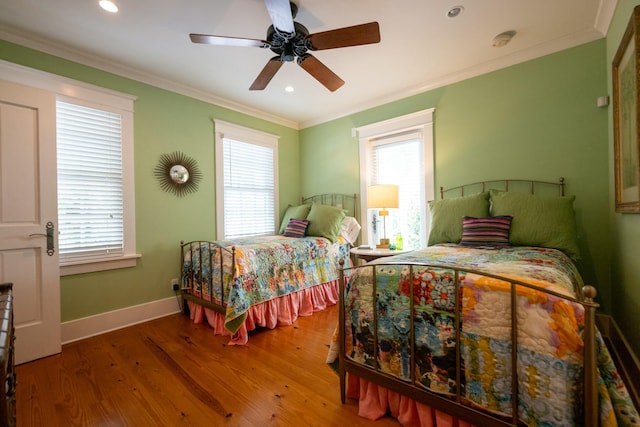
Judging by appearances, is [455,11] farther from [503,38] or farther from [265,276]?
[265,276]

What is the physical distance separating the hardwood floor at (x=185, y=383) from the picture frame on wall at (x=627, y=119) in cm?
198

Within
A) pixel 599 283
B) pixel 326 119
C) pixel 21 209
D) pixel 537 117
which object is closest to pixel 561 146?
pixel 537 117

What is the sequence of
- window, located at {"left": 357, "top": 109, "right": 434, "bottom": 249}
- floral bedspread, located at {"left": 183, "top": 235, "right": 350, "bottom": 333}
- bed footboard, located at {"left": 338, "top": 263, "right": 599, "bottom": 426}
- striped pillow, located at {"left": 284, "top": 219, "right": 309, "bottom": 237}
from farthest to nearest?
striped pillow, located at {"left": 284, "top": 219, "right": 309, "bottom": 237} < window, located at {"left": 357, "top": 109, "right": 434, "bottom": 249} < floral bedspread, located at {"left": 183, "top": 235, "right": 350, "bottom": 333} < bed footboard, located at {"left": 338, "top": 263, "right": 599, "bottom": 426}

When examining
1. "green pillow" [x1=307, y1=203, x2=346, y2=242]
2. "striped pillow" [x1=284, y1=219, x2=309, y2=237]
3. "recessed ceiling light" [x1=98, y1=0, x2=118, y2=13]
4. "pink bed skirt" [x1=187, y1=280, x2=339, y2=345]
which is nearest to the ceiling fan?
"recessed ceiling light" [x1=98, y1=0, x2=118, y2=13]

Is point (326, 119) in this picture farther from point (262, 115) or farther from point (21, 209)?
point (21, 209)

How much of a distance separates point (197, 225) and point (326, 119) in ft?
7.98

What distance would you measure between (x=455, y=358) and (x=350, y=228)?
2.60m

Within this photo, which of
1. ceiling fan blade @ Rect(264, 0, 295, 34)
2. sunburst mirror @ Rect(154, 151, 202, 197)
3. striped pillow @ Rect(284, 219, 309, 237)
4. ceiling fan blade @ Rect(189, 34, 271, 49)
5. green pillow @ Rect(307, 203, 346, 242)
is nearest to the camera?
ceiling fan blade @ Rect(264, 0, 295, 34)

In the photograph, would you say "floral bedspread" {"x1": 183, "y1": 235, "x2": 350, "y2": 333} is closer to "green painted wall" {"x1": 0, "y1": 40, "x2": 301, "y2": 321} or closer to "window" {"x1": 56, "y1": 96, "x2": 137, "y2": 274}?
"green painted wall" {"x1": 0, "y1": 40, "x2": 301, "y2": 321}

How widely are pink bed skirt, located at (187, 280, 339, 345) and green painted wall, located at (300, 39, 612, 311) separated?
187cm

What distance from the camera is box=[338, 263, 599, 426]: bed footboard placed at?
94 centimetres

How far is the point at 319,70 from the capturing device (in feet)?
7.50

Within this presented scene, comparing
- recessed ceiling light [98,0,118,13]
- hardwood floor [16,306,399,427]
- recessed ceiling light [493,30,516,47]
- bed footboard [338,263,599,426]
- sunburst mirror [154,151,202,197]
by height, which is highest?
recessed ceiling light [98,0,118,13]

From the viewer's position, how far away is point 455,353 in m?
1.22
